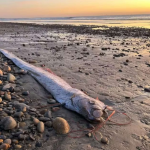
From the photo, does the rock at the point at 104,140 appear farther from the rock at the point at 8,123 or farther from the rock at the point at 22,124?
the rock at the point at 8,123

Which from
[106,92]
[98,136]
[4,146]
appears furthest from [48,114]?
[106,92]

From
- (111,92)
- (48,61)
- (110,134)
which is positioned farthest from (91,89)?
(48,61)

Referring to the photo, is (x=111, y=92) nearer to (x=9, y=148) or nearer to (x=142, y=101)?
(x=142, y=101)

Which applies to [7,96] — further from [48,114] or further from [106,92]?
[106,92]

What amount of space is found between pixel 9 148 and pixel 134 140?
1.98m

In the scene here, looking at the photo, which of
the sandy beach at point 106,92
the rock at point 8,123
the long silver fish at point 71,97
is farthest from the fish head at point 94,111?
the rock at point 8,123

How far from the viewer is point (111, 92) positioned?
504 centimetres

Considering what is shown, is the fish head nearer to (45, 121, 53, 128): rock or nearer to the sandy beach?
the sandy beach

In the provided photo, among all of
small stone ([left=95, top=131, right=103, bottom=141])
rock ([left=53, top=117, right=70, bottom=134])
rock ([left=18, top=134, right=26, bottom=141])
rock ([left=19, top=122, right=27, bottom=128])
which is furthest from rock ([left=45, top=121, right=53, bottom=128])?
small stone ([left=95, top=131, right=103, bottom=141])

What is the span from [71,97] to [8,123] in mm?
1473

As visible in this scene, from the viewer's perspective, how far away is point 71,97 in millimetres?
4152

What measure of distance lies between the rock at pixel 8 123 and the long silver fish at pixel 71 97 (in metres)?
1.26

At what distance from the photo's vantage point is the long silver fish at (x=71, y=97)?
3.56 meters

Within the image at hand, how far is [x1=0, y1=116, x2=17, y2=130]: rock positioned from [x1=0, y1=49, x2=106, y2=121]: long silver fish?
49.7 inches
